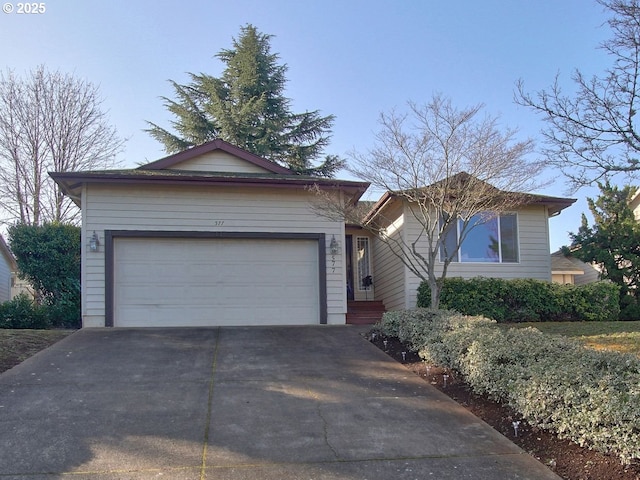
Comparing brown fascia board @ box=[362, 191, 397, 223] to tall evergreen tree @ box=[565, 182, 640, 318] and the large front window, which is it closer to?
the large front window

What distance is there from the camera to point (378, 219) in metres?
14.7

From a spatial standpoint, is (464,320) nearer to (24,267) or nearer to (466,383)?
(466,383)

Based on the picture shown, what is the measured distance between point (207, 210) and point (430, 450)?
310 inches

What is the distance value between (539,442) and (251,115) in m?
21.3

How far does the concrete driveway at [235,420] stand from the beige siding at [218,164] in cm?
533

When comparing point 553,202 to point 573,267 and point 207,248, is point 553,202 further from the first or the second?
point 207,248

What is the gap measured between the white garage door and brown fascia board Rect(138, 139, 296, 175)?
2.01 metres

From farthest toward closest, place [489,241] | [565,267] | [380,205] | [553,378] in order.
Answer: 1. [565,267]
2. [380,205]
3. [489,241]
4. [553,378]

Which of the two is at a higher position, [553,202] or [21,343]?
[553,202]

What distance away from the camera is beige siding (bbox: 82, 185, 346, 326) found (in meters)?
10.8

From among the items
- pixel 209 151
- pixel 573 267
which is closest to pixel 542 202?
pixel 573 267

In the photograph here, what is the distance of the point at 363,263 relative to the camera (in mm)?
15727

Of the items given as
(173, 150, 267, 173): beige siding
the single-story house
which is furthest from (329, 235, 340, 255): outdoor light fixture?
(173, 150, 267, 173): beige siding

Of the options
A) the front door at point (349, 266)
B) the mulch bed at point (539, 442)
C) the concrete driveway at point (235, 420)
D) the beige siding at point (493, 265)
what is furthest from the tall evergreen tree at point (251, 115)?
the mulch bed at point (539, 442)
